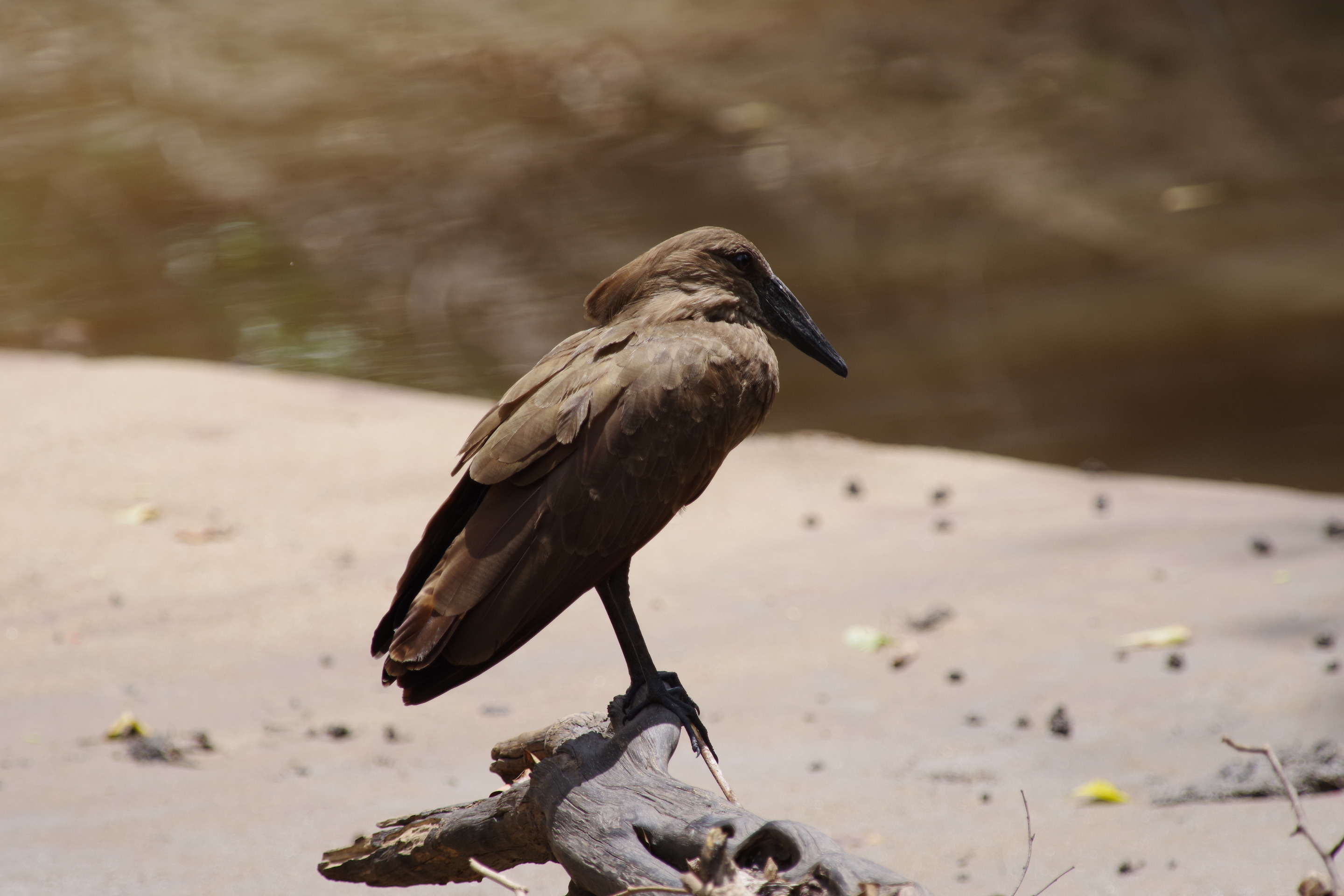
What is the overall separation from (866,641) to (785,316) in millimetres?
2169

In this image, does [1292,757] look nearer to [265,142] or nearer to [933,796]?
[933,796]

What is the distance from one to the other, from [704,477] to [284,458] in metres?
4.01

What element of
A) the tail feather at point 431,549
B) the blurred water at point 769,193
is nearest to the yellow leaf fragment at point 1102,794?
the tail feather at point 431,549

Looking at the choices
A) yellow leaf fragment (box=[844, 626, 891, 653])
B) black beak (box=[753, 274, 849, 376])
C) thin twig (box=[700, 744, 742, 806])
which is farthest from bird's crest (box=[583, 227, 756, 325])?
yellow leaf fragment (box=[844, 626, 891, 653])

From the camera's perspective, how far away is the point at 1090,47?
1479 centimetres

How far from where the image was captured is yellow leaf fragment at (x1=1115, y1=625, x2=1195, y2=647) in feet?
15.9

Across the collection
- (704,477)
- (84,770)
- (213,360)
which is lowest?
(213,360)

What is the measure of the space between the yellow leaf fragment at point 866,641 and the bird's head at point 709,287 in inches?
81.0

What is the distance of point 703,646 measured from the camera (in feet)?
16.7

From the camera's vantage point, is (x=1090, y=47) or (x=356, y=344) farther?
(x=1090, y=47)

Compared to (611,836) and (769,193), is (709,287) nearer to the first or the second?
(611,836)

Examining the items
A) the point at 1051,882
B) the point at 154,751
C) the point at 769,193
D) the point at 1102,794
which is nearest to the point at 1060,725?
the point at 1102,794

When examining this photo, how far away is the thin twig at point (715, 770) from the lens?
2.55 metres

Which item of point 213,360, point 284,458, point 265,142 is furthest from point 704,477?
point 265,142
